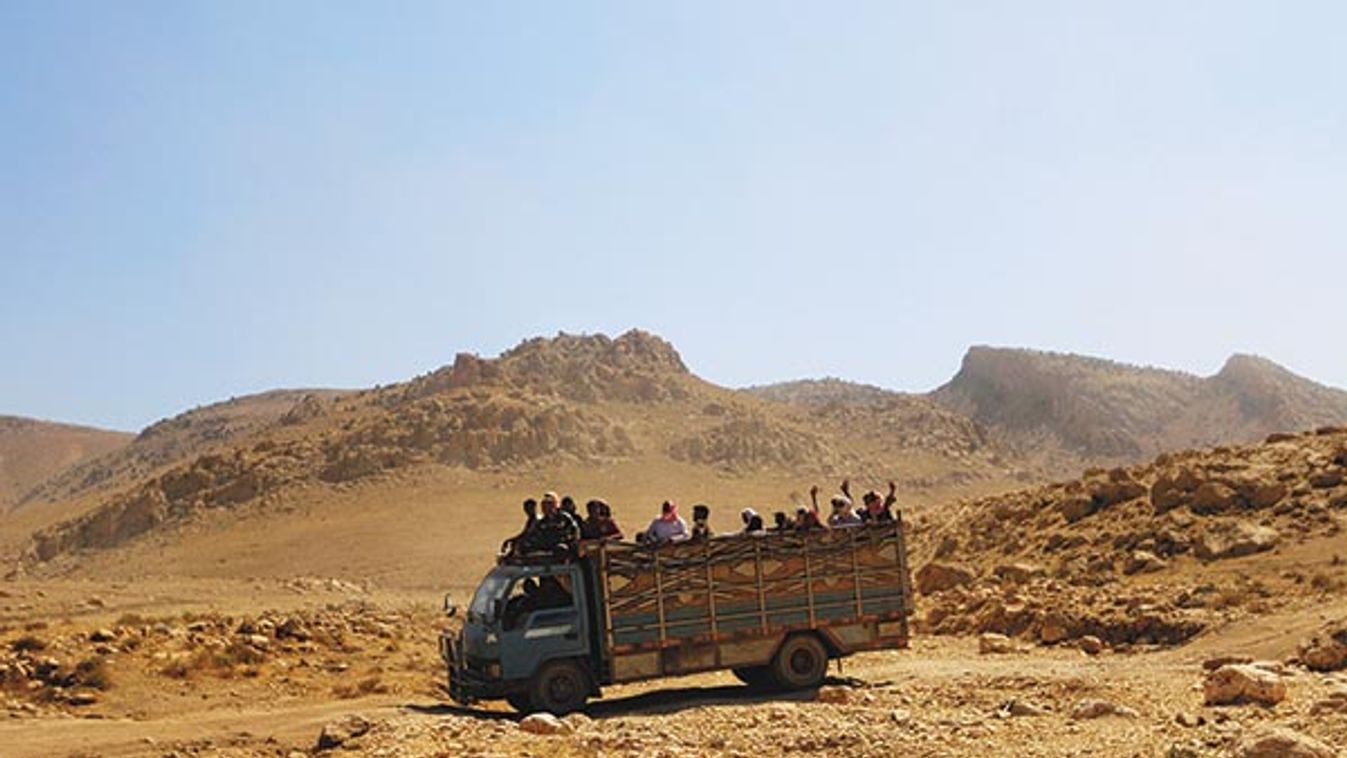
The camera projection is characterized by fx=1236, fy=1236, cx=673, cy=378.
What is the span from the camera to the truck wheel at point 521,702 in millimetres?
14617

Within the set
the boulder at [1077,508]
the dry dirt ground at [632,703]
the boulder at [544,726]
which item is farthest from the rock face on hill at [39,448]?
the boulder at [544,726]

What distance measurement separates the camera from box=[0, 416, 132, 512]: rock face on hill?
12562 cm

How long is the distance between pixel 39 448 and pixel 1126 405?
11382 cm

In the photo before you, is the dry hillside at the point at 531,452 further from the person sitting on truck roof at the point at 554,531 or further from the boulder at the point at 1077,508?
the person sitting on truck roof at the point at 554,531

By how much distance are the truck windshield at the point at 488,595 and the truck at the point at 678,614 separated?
0.02m

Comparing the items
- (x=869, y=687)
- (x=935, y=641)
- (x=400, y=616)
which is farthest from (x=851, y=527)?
(x=400, y=616)

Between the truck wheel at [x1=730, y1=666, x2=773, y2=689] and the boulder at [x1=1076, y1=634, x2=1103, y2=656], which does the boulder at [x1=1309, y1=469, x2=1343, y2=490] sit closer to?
the boulder at [x1=1076, y1=634, x2=1103, y2=656]

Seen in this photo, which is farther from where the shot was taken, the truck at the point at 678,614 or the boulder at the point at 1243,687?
the truck at the point at 678,614

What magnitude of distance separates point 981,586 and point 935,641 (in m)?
4.76

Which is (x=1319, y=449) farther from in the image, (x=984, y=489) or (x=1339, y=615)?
(x=984, y=489)

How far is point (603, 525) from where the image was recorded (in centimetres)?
1553

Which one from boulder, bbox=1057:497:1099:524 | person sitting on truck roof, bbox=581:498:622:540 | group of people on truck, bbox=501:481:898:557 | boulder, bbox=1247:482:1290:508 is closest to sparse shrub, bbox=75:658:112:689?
group of people on truck, bbox=501:481:898:557

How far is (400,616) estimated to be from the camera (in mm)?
27875

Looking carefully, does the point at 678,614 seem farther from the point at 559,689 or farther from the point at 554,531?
the point at 554,531
